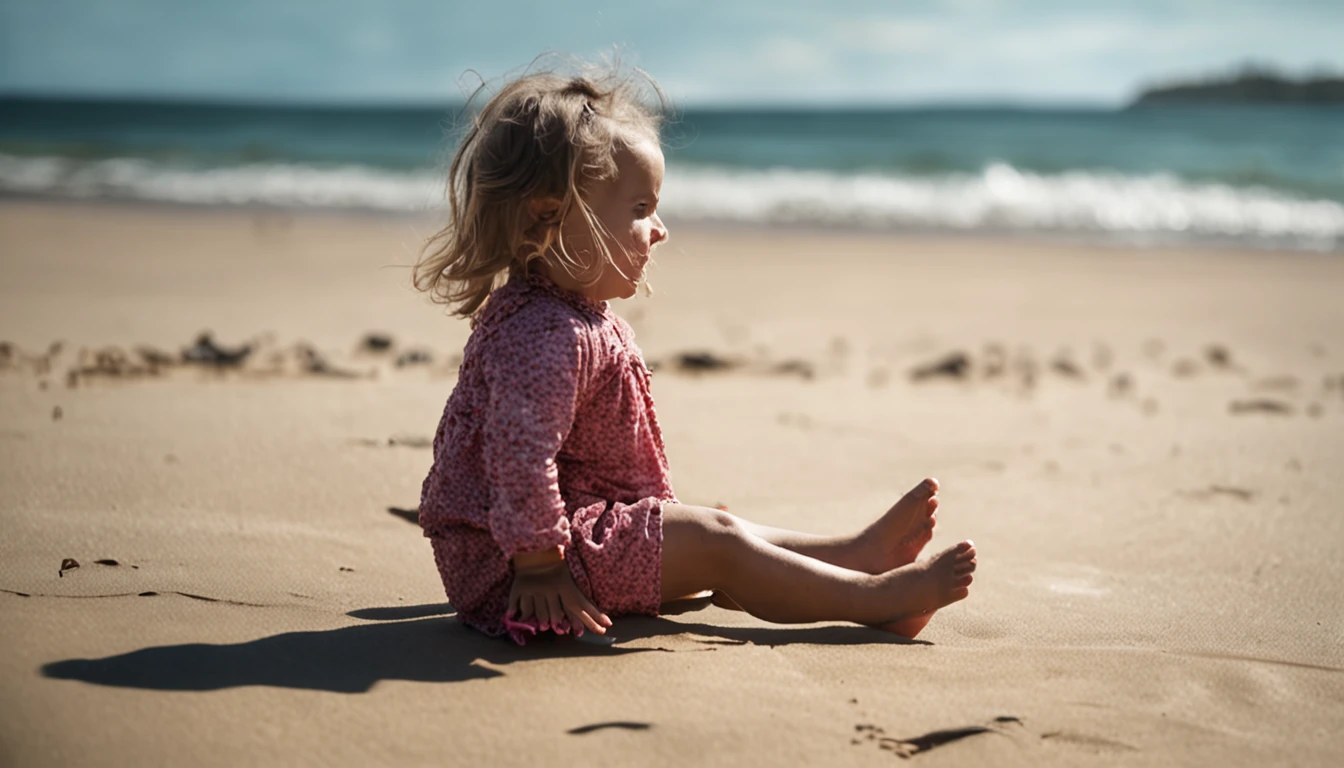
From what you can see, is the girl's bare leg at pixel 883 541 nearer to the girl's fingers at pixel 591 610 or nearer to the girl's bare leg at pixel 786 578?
the girl's bare leg at pixel 786 578

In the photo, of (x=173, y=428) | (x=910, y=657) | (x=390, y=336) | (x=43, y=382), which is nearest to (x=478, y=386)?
(x=910, y=657)

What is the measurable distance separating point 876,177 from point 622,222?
52.8 ft

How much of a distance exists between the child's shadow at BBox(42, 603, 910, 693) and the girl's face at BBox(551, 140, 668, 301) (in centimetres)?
63

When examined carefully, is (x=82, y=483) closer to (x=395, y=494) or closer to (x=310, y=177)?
(x=395, y=494)

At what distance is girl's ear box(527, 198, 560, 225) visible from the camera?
84.4 inches

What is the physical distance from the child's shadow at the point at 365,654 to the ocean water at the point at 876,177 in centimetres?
753

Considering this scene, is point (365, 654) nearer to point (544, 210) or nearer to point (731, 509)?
point (544, 210)

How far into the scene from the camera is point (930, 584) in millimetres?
2203

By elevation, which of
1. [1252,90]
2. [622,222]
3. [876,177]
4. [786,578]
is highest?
[1252,90]

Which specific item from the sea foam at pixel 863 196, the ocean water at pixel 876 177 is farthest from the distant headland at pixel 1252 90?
the sea foam at pixel 863 196

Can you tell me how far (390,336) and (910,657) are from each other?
12.0 feet

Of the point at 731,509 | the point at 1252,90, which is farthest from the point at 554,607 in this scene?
the point at 1252,90

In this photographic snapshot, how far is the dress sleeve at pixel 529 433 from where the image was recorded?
1.98 meters

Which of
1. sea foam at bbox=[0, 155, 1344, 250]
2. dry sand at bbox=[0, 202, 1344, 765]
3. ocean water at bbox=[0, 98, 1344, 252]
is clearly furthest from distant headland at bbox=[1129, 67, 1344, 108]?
dry sand at bbox=[0, 202, 1344, 765]
